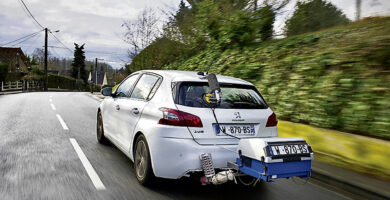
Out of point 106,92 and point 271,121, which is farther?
point 106,92

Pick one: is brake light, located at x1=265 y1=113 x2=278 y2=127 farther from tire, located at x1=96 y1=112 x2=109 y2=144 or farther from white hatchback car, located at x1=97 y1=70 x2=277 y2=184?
tire, located at x1=96 y1=112 x2=109 y2=144

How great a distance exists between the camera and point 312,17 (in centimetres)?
923

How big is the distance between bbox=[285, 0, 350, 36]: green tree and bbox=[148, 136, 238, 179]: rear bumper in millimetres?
6132

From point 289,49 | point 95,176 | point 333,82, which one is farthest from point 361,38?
point 95,176

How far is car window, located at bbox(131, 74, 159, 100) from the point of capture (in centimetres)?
439

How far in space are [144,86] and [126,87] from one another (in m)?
0.90

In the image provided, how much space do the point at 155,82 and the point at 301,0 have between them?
6.90 meters

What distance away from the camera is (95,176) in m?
4.33

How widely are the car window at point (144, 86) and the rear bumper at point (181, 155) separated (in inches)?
37.5

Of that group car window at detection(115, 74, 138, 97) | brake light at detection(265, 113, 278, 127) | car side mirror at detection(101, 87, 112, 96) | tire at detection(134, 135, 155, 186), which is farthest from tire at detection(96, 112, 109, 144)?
brake light at detection(265, 113, 278, 127)

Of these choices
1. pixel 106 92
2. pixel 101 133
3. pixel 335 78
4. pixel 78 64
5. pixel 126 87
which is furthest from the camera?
pixel 78 64

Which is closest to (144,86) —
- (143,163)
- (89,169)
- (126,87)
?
(126,87)

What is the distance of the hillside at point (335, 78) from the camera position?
494cm

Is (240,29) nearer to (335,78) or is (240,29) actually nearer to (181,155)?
(335,78)
